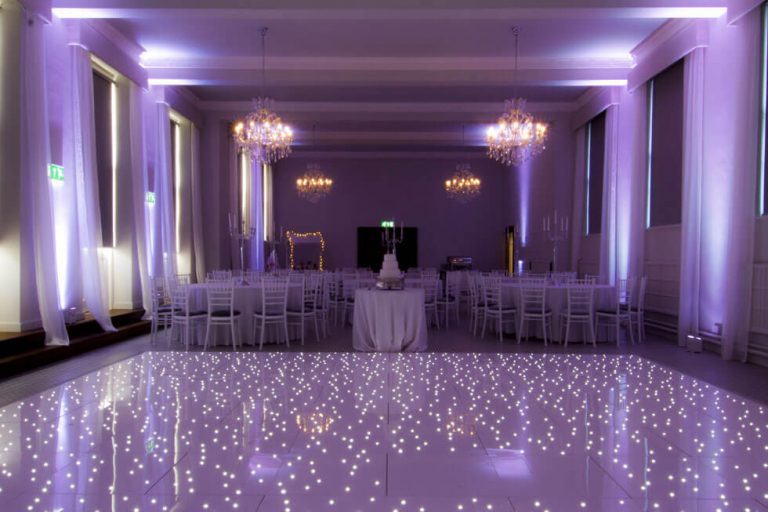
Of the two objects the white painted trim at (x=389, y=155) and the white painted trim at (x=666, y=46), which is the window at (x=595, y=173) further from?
the white painted trim at (x=389, y=155)

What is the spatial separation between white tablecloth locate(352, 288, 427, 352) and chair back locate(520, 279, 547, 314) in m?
1.71

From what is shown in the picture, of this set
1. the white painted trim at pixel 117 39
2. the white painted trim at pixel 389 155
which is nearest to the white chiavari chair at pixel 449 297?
the white painted trim at pixel 117 39

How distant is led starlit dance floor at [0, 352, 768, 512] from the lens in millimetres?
2551

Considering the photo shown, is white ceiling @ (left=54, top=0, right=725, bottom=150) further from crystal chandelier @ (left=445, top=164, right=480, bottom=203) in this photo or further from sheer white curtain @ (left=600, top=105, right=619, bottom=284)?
crystal chandelier @ (left=445, top=164, right=480, bottom=203)

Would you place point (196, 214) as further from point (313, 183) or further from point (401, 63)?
point (401, 63)

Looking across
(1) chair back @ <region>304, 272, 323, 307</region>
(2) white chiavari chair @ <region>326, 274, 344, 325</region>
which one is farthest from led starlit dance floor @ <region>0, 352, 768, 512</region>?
(2) white chiavari chair @ <region>326, 274, 344, 325</region>

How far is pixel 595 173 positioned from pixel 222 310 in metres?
8.01

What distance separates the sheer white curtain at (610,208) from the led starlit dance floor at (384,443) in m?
4.69

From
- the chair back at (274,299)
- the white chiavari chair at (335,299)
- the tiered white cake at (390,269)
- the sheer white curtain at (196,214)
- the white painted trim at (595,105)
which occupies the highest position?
the white painted trim at (595,105)

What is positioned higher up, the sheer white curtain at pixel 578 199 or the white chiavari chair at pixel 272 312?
the sheer white curtain at pixel 578 199

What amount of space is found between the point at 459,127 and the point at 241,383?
11.3 metres

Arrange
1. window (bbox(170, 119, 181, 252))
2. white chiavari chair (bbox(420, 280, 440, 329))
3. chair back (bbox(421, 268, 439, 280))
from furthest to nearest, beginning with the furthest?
window (bbox(170, 119, 181, 252)), chair back (bbox(421, 268, 439, 280)), white chiavari chair (bbox(420, 280, 440, 329))

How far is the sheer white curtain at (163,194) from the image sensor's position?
978 cm

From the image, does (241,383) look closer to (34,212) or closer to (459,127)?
(34,212)
